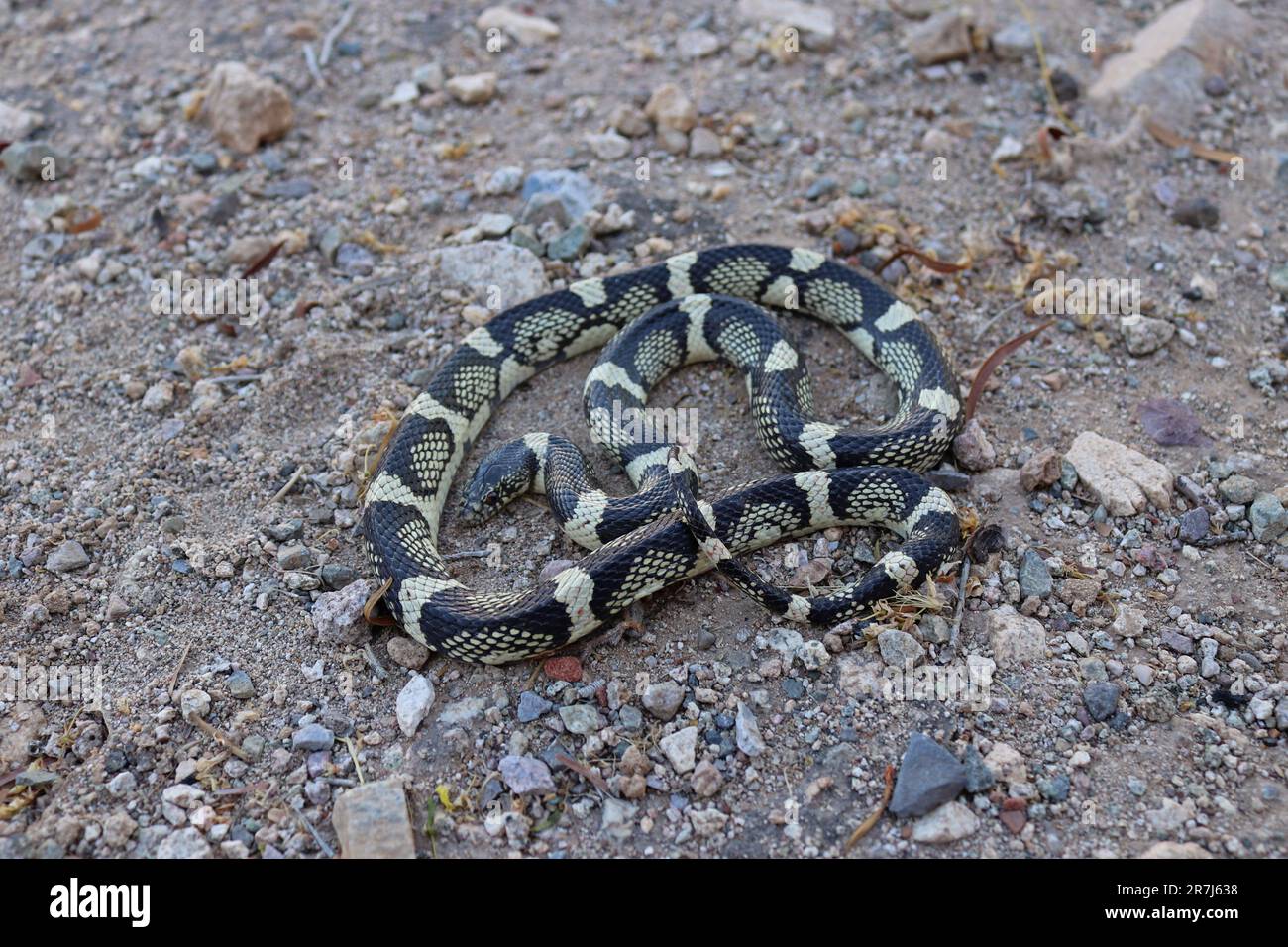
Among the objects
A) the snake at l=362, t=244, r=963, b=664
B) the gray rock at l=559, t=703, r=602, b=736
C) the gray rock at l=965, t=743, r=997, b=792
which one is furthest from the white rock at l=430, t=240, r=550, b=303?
the gray rock at l=965, t=743, r=997, b=792

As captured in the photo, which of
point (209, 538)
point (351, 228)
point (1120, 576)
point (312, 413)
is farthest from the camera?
point (351, 228)

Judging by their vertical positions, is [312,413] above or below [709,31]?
below

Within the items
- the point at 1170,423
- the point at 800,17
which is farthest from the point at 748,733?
the point at 800,17

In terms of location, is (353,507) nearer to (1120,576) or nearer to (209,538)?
(209,538)

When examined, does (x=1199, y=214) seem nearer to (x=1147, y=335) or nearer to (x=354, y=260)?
(x=1147, y=335)

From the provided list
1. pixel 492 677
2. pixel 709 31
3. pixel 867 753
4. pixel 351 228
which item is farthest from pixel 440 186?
pixel 867 753
